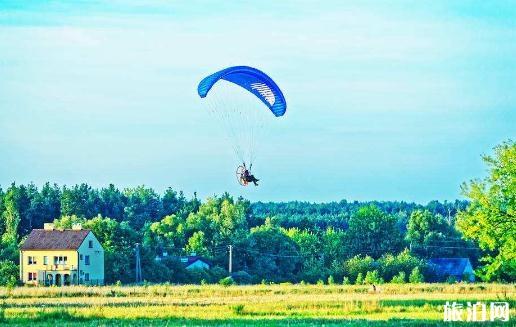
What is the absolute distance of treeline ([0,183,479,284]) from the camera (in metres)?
94.5

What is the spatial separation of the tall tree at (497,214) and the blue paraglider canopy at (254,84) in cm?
1500

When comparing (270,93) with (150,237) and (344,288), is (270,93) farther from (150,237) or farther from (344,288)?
(150,237)

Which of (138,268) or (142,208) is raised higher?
(142,208)

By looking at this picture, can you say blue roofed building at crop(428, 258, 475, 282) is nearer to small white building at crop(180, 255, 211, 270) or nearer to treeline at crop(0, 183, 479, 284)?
treeline at crop(0, 183, 479, 284)

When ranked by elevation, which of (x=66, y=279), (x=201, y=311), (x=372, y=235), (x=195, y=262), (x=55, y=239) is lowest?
(x=201, y=311)

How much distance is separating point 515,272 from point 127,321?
2814 cm

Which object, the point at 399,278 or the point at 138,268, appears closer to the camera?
the point at 138,268

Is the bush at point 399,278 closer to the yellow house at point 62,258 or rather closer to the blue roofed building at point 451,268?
the blue roofed building at point 451,268

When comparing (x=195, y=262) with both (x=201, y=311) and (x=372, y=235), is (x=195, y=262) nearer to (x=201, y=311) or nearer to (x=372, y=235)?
(x=372, y=235)

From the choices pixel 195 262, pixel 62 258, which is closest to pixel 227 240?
pixel 195 262

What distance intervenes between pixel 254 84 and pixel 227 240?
67402 millimetres

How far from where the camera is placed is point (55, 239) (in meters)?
94.6

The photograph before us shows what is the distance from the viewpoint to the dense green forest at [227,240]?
94.2 metres

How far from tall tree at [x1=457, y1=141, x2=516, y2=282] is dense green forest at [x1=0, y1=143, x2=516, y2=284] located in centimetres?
352
